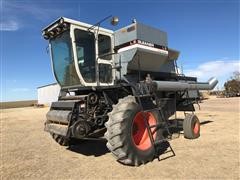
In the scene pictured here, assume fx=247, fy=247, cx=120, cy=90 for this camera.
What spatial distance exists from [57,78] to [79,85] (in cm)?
124

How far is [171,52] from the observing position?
9.11 metres

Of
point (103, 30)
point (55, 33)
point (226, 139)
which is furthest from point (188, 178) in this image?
point (55, 33)

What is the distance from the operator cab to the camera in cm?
656

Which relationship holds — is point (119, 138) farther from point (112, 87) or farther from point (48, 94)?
point (48, 94)

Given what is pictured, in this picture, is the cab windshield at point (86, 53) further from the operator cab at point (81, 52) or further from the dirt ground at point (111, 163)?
the dirt ground at point (111, 163)

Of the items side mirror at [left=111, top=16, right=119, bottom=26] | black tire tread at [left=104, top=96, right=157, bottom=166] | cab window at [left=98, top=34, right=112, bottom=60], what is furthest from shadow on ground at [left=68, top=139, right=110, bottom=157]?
side mirror at [left=111, top=16, right=119, bottom=26]

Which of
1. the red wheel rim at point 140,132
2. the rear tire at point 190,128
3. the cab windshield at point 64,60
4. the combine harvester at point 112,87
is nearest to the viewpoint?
the combine harvester at point 112,87

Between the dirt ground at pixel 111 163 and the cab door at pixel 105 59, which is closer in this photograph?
the dirt ground at pixel 111 163

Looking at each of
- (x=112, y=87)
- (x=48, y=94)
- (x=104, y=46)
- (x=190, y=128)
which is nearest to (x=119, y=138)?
(x=112, y=87)

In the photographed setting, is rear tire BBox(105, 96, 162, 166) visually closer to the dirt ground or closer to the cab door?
the dirt ground

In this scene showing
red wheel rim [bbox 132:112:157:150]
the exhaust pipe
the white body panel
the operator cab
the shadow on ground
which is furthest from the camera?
the white body panel

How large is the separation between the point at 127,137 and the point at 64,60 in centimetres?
318

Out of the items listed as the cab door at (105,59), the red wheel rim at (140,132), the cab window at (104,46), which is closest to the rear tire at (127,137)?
the red wheel rim at (140,132)

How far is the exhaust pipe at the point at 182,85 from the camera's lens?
7312 millimetres
